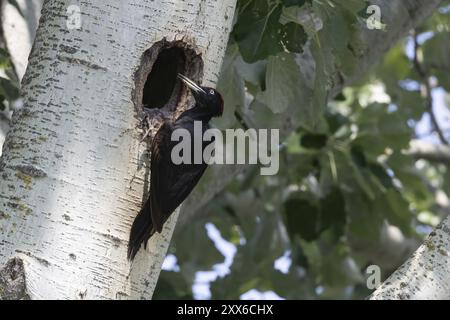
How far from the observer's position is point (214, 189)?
16.0 ft

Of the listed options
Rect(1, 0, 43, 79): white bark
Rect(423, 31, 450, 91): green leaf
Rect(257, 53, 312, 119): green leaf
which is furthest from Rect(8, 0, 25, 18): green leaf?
Rect(423, 31, 450, 91): green leaf

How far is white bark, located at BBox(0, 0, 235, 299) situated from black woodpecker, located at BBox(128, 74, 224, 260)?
0.14 ft

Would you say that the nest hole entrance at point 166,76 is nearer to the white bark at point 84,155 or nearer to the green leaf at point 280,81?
the white bark at point 84,155

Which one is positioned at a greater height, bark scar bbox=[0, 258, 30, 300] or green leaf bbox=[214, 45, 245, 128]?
green leaf bbox=[214, 45, 245, 128]

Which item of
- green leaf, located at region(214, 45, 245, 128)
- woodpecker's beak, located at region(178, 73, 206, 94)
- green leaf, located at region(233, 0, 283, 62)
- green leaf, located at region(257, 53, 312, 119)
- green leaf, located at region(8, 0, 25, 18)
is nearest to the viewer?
woodpecker's beak, located at region(178, 73, 206, 94)

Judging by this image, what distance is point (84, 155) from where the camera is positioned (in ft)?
10.2

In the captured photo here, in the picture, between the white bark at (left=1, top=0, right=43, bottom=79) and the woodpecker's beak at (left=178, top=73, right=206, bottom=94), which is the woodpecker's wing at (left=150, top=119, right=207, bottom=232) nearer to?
the woodpecker's beak at (left=178, top=73, right=206, bottom=94)

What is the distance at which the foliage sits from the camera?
13.1ft

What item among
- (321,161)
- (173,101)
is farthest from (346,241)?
(173,101)

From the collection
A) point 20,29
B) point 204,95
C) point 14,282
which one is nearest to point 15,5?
point 20,29

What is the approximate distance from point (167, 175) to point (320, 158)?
2924mm

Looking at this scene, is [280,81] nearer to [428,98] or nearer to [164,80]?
[164,80]

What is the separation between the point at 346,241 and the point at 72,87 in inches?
179

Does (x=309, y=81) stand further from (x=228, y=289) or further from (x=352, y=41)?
(x=228, y=289)
